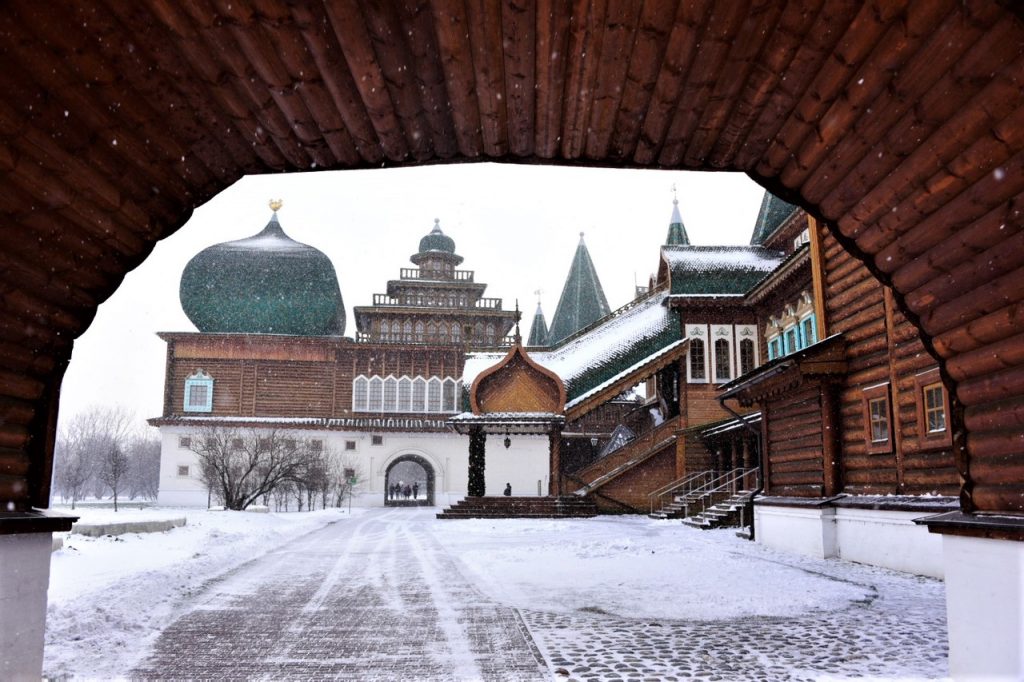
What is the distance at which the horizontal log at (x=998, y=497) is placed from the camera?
4.68m

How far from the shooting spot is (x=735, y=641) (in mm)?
6590

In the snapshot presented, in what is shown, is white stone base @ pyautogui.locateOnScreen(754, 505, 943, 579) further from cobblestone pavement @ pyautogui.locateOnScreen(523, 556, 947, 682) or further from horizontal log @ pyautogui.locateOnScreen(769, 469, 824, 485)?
cobblestone pavement @ pyautogui.locateOnScreen(523, 556, 947, 682)

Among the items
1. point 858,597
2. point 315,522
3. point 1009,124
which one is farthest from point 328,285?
point 1009,124

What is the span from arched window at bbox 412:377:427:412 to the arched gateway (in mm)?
37218

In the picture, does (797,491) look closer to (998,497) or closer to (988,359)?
(998,497)

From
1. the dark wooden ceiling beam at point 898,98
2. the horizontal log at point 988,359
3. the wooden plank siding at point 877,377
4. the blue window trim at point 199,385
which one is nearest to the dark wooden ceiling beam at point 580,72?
the dark wooden ceiling beam at point 898,98

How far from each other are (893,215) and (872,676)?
300 cm

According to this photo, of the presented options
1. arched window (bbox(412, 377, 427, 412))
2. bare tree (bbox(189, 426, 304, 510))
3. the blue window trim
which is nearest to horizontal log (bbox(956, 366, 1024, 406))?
bare tree (bbox(189, 426, 304, 510))

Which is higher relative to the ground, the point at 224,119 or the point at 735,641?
the point at 224,119

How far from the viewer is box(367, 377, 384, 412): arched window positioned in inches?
1661

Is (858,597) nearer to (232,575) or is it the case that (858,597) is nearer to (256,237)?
(232,575)

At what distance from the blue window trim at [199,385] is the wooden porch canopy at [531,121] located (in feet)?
125

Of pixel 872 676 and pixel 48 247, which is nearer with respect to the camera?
pixel 48 247

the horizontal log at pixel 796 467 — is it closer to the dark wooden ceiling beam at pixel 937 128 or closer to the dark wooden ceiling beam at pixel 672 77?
the dark wooden ceiling beam at pixel 937 128
